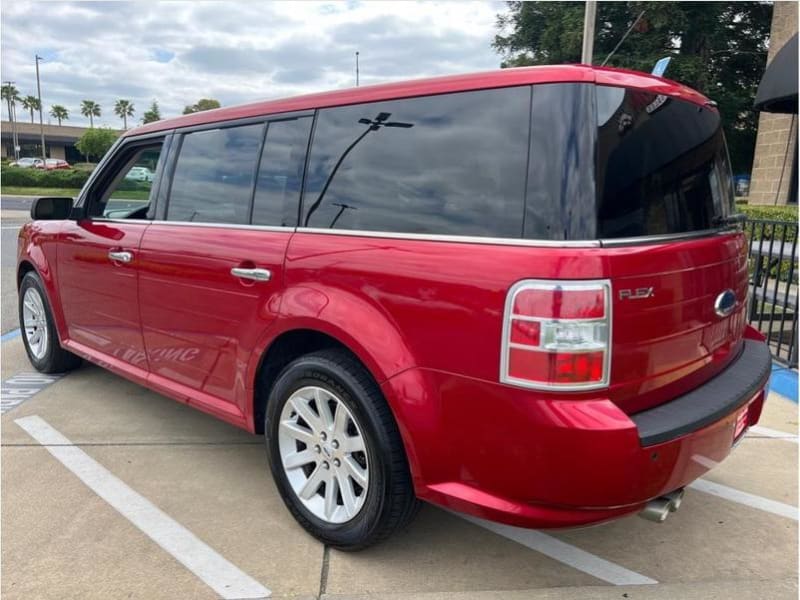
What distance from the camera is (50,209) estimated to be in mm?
4109

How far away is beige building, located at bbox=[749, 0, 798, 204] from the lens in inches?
483

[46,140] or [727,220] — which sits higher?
[46,140]

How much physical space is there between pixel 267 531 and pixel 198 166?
1.88 metres

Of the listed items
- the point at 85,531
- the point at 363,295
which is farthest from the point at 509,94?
the point at 85,531

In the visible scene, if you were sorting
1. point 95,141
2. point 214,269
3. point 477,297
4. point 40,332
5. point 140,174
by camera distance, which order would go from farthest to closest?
point 95,141, point 40,332, point 140,174, point 214,269, point 477,297

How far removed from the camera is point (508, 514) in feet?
6.77

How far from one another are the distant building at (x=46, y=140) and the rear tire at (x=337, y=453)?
9043cm

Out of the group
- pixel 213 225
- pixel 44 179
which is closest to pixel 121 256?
pixel 213 225

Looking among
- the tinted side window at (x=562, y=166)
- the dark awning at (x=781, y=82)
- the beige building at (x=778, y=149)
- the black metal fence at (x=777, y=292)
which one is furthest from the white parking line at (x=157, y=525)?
the beige building at (x=778, y=149)

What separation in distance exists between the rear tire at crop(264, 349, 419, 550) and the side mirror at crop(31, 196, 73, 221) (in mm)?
2370

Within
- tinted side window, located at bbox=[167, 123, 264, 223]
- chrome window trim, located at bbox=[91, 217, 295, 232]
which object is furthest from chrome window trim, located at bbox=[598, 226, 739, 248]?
tinted side window, located at bbox=[167, 123, 264, 223]

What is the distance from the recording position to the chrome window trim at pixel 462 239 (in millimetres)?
1912

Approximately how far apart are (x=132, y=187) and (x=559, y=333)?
3.08 meters

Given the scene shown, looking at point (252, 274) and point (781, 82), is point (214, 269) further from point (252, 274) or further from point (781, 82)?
point (781, 82)
